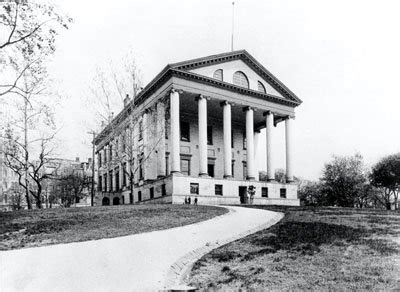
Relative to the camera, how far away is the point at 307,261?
1084cm

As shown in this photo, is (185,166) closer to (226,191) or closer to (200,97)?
(226,191)

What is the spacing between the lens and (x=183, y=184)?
125 feet

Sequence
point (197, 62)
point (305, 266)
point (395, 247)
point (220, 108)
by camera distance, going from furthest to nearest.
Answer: point (220, 108) < point (197, 62) < point (395, 247) < point (305, 266)

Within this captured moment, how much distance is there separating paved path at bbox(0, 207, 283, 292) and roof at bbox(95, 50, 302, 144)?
68.2 feet

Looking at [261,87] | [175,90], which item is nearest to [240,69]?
[261,87]

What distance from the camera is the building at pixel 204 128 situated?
127 ft

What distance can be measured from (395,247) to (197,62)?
3109 cm

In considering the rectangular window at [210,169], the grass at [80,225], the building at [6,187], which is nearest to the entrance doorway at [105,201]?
the rectangular window at [210,169]

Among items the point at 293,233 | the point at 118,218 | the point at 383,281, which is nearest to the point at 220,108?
the point at 118,218

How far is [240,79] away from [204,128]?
7.88 m

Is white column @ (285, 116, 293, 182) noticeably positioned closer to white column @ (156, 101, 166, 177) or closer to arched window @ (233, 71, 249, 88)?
arched window @ (233, 71, 249, 88)

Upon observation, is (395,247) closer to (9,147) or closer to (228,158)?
(228,158)

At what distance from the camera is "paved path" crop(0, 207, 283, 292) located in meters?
9.75

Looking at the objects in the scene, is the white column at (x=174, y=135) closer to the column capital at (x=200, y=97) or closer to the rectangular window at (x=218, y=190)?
the column capital at (x=200, y=97)
